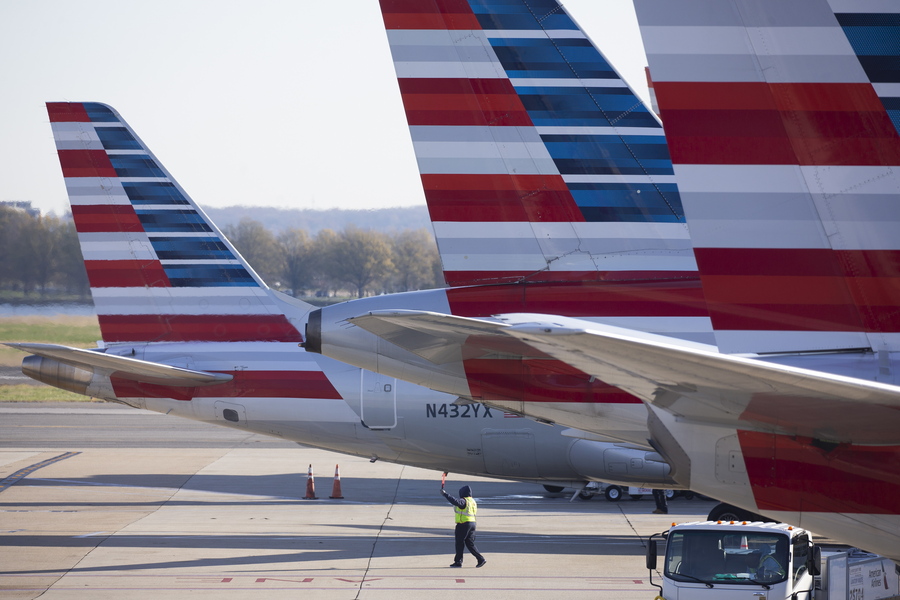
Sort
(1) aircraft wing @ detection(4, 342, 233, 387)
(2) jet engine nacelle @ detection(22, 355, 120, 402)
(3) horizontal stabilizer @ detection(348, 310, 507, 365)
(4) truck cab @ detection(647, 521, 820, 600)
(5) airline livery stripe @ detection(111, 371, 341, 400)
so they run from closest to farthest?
(3) horizontal stabilizer @ detection(348, 310, 507, 365) < (4) truck cab @ detection(647, 521, 820, 600) < (1) aircraft wing @ detection(4, 342, 233, 387) < (5) airline livery stripe @ detection(111, 371, 341, 400) < (2) jet engine nacelle @ detection(22, 355, 120, 402)

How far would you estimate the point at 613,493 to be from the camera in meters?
23.8


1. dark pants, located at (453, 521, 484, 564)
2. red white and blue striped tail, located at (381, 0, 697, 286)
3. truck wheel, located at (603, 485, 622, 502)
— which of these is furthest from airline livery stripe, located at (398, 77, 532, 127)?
truck wheel, located at (603, 485, 622, 502)

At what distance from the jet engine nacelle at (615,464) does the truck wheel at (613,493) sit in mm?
6936

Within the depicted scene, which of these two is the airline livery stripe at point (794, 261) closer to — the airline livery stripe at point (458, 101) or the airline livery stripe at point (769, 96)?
the airline livery stripe at point (769, 96)

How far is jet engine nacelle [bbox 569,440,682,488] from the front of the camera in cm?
1673

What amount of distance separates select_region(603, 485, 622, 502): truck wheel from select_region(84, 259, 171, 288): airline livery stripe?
12326mm

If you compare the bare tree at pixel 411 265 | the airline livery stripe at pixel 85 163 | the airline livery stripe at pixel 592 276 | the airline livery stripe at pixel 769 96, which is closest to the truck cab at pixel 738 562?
the airline livery stripe at pixel 592 276

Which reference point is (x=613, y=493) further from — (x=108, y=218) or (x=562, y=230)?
(x=108, y=218)

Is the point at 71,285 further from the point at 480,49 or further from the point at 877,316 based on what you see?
the point at 877,316

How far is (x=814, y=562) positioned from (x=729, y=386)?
325 inches

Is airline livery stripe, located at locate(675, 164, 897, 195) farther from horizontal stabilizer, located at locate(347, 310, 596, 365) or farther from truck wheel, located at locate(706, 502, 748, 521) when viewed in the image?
truck wheel, located at locate(706, 502, 748, 521)

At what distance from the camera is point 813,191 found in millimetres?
6117

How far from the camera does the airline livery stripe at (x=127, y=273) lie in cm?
2098

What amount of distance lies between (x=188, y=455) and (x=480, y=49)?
24.3 metres
